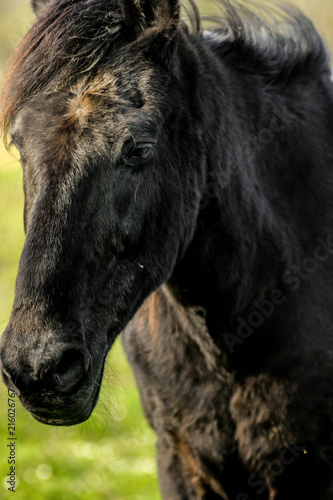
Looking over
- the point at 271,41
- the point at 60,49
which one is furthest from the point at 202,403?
the point at 271,41

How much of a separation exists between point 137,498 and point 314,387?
9.01 ft

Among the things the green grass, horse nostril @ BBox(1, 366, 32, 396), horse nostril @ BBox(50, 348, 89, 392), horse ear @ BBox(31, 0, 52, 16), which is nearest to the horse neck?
horse nostril @ BBox(50, 348, 89, 392)

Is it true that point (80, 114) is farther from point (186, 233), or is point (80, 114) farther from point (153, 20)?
point (186, 233)

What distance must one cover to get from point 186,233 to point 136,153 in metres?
0.50

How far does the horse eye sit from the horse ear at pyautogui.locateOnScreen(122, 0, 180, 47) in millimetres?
514

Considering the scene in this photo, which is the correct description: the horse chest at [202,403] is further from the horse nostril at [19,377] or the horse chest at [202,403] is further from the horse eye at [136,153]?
the horse nostril at [19,377]

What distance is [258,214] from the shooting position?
3.22 m

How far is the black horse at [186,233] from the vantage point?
2510mm

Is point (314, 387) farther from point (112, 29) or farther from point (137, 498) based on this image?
point (137, 498)

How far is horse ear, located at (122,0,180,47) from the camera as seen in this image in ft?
9.36

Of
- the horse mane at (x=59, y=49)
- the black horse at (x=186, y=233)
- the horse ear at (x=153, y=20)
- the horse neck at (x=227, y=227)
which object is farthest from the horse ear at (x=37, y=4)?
the horse neck at (x=227, y=227)

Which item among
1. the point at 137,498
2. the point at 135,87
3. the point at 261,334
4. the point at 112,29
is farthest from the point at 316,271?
the point at 137,498

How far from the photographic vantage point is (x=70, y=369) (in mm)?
2441

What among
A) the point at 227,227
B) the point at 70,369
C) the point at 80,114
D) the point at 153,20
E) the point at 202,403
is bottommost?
the point at 202,403
